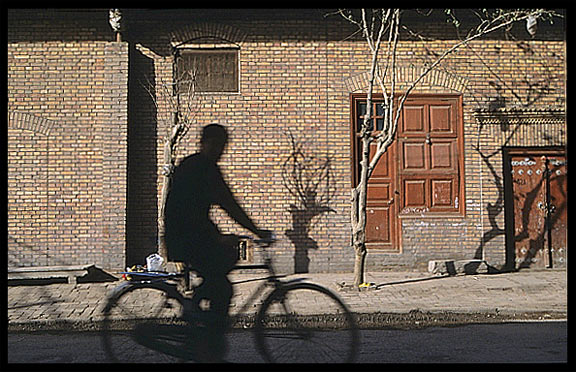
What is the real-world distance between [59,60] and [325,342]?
8223 mm

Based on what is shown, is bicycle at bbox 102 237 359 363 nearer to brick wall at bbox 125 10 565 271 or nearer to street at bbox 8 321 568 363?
street at bbox 8 321 568 363

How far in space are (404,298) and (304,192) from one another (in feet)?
10.8

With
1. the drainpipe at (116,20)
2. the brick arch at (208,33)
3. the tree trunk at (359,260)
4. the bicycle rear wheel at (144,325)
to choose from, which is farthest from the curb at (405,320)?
the brick arch at (208,33)

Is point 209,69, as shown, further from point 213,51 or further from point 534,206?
point 534,206

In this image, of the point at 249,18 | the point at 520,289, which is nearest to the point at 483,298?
the point at 520,289

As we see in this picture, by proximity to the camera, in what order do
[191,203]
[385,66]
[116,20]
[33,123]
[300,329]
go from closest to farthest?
[191,203], [300,329], [116,20], [33,123], [385,66]

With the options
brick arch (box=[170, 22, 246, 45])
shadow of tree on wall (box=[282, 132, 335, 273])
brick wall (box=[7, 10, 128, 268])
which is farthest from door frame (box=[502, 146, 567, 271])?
brick wall (box=[7, 10, 128, 268])

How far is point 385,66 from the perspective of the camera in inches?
493

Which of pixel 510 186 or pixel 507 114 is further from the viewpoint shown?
pixel 510 186

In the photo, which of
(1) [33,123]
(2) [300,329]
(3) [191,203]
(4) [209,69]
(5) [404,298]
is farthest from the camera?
(4) [209,69]

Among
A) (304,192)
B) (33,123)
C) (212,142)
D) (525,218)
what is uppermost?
(33,123)

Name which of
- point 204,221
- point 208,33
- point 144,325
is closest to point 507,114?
point 208,33
